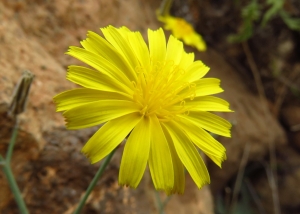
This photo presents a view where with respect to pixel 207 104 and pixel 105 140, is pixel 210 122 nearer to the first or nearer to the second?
pixel 207 104

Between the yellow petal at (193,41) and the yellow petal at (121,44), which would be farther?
the yellow petal at (193,41)

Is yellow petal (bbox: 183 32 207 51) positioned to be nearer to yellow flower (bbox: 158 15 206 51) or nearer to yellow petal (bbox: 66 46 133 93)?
yellow flower (bbox: 158 15 206 51)

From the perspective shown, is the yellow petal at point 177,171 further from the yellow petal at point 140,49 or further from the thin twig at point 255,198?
the thin twig at point 255,198

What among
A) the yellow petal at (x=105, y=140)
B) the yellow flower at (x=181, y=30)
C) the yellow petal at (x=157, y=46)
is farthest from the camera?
the yellow flower at (x=181, y=30)

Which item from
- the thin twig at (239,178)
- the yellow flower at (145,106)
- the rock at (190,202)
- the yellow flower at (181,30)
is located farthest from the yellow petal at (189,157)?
the thin twig at (239,178)

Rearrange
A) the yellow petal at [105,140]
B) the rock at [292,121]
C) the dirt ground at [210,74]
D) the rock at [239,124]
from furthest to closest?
1. the rock at [292,121]
2. the rock at [239,124]
3. the dirt ground at [210,74]
4. the yellow petal at [105,140]

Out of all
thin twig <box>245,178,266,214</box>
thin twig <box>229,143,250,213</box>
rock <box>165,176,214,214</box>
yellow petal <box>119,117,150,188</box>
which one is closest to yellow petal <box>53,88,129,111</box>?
yellow petal <box>119,117,150,188</box>

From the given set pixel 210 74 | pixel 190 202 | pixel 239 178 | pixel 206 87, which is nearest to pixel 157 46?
pixel 206 87
